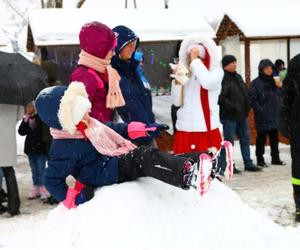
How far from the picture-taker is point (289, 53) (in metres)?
12.5

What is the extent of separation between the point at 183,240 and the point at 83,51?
5.27 ft

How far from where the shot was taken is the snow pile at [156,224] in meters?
3.51

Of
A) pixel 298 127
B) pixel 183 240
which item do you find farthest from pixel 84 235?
pixel 298 127

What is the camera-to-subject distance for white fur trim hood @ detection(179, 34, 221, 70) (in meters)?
6.45

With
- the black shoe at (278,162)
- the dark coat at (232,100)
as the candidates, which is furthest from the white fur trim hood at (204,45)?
the black shoe at (278,162)

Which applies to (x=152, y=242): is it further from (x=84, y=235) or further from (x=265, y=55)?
(x=265, y=55)

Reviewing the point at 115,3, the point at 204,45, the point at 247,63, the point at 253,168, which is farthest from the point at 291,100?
the point at 115,3

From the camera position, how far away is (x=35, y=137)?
7.31 metres

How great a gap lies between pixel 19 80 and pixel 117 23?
4.39 meters

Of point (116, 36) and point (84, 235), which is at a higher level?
point (116, 36)

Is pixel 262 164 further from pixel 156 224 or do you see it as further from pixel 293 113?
pixel 156 224

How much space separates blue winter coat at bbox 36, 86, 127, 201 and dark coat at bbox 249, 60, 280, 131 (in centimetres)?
567

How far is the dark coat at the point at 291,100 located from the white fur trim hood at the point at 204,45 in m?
1.11

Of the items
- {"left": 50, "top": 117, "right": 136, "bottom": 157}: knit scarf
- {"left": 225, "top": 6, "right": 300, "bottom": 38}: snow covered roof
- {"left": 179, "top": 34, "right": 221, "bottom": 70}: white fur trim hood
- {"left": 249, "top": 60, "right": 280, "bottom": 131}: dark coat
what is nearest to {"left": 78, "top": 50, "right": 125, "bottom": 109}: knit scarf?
{"left": 50, "top": 117, "right": 136, "bottom": 157}: knit scarf
